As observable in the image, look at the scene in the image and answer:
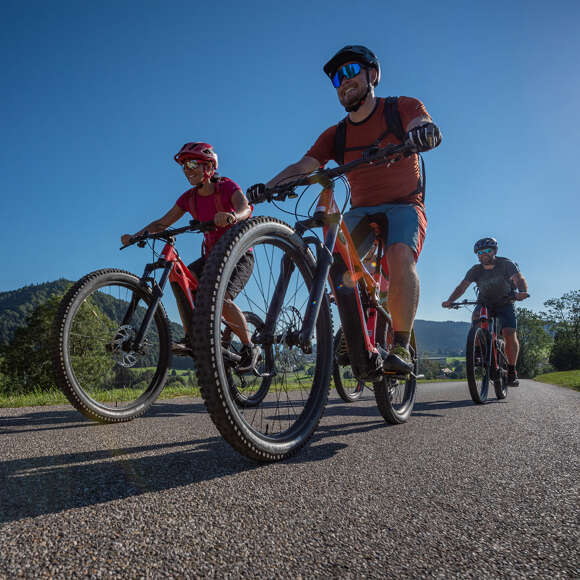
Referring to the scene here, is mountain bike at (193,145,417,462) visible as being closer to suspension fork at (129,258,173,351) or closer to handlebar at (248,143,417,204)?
handlebar at (248,143,417,204)

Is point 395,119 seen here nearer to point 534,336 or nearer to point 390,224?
point 390,224

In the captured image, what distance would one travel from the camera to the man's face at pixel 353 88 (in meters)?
2.96

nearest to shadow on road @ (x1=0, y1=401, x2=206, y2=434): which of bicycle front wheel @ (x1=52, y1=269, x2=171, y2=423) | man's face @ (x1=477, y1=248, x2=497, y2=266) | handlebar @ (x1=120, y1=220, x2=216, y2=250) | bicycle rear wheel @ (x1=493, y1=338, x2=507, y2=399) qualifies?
bicycle front wheel @ (x1=52, y1=269, x2=171, y2=423)

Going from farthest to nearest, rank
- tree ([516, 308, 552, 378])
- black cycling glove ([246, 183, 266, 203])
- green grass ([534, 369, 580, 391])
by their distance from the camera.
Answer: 1. tree ([516, 308, 552, 378])
2. green grass ([534, 369, 580, 391])
3. black cycling glove ([246, 183, 266, 203])

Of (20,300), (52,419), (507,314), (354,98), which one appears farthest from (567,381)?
(20,300)

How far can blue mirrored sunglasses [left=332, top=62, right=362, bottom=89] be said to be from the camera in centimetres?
292

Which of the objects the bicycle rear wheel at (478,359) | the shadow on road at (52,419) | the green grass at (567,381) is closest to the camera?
the shadow on road at (52,419)

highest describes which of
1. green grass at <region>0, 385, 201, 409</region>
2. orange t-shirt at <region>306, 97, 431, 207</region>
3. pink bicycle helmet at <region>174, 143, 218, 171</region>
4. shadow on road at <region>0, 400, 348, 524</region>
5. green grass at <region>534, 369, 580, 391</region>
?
pink bicycle helmet at <region>174, 143, 218, 171</region>

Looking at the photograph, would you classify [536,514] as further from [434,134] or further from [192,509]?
[434,134]

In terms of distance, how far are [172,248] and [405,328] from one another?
2.25m

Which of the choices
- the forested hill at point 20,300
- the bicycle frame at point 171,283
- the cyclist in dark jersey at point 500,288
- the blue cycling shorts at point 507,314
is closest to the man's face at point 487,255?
the cyclist in dark jersey at point 500,288

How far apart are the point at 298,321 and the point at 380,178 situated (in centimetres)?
141

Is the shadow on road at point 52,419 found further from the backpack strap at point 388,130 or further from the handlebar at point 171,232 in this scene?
the backpack strap at point 388,130

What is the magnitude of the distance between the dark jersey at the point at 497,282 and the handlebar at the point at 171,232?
5.04m
